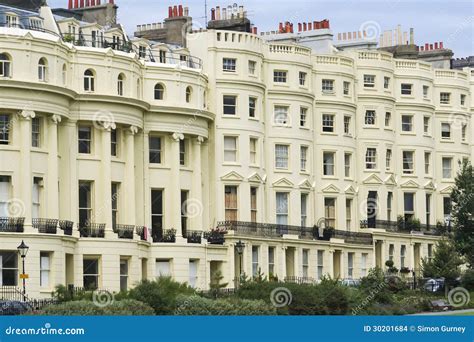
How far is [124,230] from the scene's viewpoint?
3782 inches

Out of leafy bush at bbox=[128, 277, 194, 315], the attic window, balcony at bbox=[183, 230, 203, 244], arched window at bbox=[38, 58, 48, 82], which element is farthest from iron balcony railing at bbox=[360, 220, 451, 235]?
leafy bush at bbox=[128, 277, 194, 315]

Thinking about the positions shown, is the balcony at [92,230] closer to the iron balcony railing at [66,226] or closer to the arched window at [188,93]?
the iron balcony railing at [66,226]

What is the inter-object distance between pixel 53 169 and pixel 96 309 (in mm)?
24897

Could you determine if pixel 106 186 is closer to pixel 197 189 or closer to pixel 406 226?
pixel 197 189

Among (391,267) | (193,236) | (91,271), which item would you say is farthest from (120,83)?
(391,267)

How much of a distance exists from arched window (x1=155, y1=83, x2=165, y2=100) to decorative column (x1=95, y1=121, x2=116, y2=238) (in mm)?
6112

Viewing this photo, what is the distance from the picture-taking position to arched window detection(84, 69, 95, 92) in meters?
95.3

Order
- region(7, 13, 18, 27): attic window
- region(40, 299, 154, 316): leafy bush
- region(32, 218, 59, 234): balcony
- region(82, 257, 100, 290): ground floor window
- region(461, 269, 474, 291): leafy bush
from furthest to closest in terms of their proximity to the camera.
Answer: region(461, 269, 474, 291): leafy bush < region(82, 257, 100, 290): ground floor window < region(7, 13, 18, 27): attic window < region(32, 218, 59, 234): balcony < region(40, 299, 154, 316): leafy bush

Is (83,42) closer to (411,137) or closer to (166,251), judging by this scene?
(166,251)

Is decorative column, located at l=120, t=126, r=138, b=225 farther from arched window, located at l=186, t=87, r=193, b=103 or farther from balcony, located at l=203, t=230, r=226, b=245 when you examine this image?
balcony, located at l=203, t=230, r=226, b=245

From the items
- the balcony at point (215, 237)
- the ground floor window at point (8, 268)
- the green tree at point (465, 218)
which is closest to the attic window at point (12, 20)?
the ground floor window at point (8, 268)

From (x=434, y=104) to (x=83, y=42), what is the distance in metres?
35.5

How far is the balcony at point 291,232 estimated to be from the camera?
4117 inches

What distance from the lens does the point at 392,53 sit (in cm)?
12600
